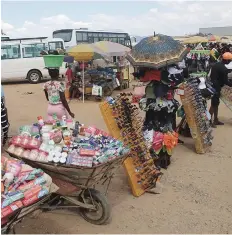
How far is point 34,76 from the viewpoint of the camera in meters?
17.0

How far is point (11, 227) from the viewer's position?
294 cm

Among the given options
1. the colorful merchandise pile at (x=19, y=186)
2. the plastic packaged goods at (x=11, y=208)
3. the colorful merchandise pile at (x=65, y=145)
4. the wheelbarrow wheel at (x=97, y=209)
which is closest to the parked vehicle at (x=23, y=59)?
the colorful merchandise pile at (x=65, y=145)

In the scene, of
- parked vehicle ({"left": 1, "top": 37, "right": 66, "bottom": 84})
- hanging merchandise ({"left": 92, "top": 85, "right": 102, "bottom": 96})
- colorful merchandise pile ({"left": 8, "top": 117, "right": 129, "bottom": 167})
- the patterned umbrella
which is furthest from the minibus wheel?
colorful merchandise pile ({"left": 8, "top": 117, "right": 129, "bottom": 167})

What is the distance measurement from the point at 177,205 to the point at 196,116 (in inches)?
84.2

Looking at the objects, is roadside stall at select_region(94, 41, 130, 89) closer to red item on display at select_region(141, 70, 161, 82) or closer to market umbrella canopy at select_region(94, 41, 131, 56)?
market umbrella canopy at select_region(94, 41, 131, 56)

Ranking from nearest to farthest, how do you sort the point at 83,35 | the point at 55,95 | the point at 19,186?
the point at 19,186 < the point at 55,95 < the point at 83,35

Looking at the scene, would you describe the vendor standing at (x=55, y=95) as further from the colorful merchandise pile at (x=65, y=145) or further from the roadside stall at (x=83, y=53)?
the roadside stall at (x=83, y=53)

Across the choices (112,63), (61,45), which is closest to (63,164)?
(112,63)

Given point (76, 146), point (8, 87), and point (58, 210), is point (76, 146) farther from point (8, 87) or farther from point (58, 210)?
point (8, 87)

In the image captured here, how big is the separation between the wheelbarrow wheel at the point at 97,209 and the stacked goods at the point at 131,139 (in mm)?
813

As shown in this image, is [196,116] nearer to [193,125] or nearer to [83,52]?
[193,125]

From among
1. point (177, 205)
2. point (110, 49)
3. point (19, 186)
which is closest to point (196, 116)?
point (177, 205)

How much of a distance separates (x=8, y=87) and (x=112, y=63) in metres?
5.44

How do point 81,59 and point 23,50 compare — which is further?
point 23,50
